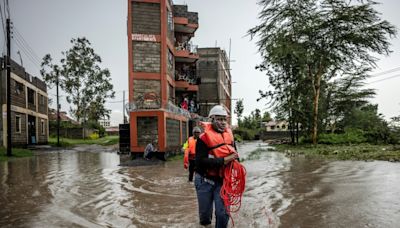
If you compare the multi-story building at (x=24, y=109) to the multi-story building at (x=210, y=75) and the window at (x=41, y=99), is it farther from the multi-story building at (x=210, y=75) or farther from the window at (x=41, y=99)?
the multi-story building at (x=210, y=75)

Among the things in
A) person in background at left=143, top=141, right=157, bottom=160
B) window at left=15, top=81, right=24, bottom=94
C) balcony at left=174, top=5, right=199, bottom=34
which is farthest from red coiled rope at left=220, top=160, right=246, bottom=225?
window at left=15, top=81, right=24, bottom=94

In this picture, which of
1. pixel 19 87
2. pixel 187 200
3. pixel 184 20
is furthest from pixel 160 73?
pixel 187 200

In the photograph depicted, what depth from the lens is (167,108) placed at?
2245 centimetres

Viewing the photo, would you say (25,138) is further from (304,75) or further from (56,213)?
(56,213)

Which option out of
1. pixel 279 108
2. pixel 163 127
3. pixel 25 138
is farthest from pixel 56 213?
pixel 25 138

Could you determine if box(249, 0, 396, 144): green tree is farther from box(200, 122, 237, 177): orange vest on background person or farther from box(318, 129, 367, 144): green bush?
box(200, 122, 237, 177): orange vest on background person

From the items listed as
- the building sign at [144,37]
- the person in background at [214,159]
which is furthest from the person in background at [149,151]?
the person in background at [214,159]

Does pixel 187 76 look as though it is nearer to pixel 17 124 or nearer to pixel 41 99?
pixel 17 124

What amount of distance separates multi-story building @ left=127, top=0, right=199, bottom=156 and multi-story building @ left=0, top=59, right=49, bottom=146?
30.3ft

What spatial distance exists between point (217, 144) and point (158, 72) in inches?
940

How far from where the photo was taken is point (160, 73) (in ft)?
93.0

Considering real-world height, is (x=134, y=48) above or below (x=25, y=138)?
above

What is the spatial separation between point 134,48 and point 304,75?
508 inches

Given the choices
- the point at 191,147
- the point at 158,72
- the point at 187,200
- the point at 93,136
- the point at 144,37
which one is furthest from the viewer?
the point at 93,136
